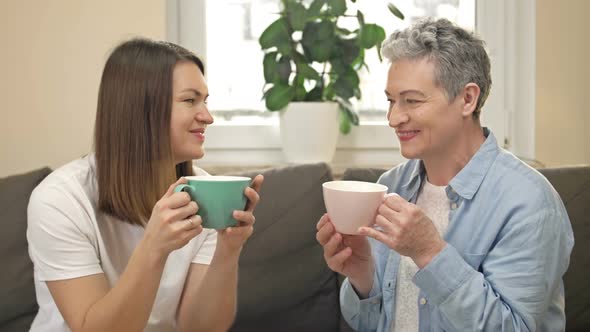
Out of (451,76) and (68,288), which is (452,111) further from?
(68,288)

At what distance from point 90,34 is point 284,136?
0.80m

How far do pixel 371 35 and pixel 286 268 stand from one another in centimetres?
93

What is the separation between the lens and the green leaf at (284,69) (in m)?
2.42

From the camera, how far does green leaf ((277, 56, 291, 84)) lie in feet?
7.93

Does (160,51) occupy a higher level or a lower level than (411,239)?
higher

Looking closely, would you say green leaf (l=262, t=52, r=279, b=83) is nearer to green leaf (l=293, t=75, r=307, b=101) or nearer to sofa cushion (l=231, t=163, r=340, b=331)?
green leaf (l=293, t=75, r=307, b=101)

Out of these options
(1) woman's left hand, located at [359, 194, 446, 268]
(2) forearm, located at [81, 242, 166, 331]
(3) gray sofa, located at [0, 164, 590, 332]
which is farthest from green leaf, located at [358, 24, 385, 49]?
(2) forearm, located at [81, 242, 166, 331]

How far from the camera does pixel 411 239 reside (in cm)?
113

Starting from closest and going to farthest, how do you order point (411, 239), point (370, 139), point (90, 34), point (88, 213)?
point (411, 239), point (88, 213), point (90, 34), point (370, 139)

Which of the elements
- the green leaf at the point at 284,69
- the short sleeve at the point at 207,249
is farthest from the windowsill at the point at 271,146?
the short sleeve at the point at 207,249

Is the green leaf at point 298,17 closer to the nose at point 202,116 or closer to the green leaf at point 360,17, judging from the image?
the green leaf at point 360,17

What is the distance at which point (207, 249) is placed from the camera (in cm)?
146

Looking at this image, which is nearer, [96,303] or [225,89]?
[96,303]

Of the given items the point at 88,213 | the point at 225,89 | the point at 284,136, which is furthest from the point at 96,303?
the point at 225,89
